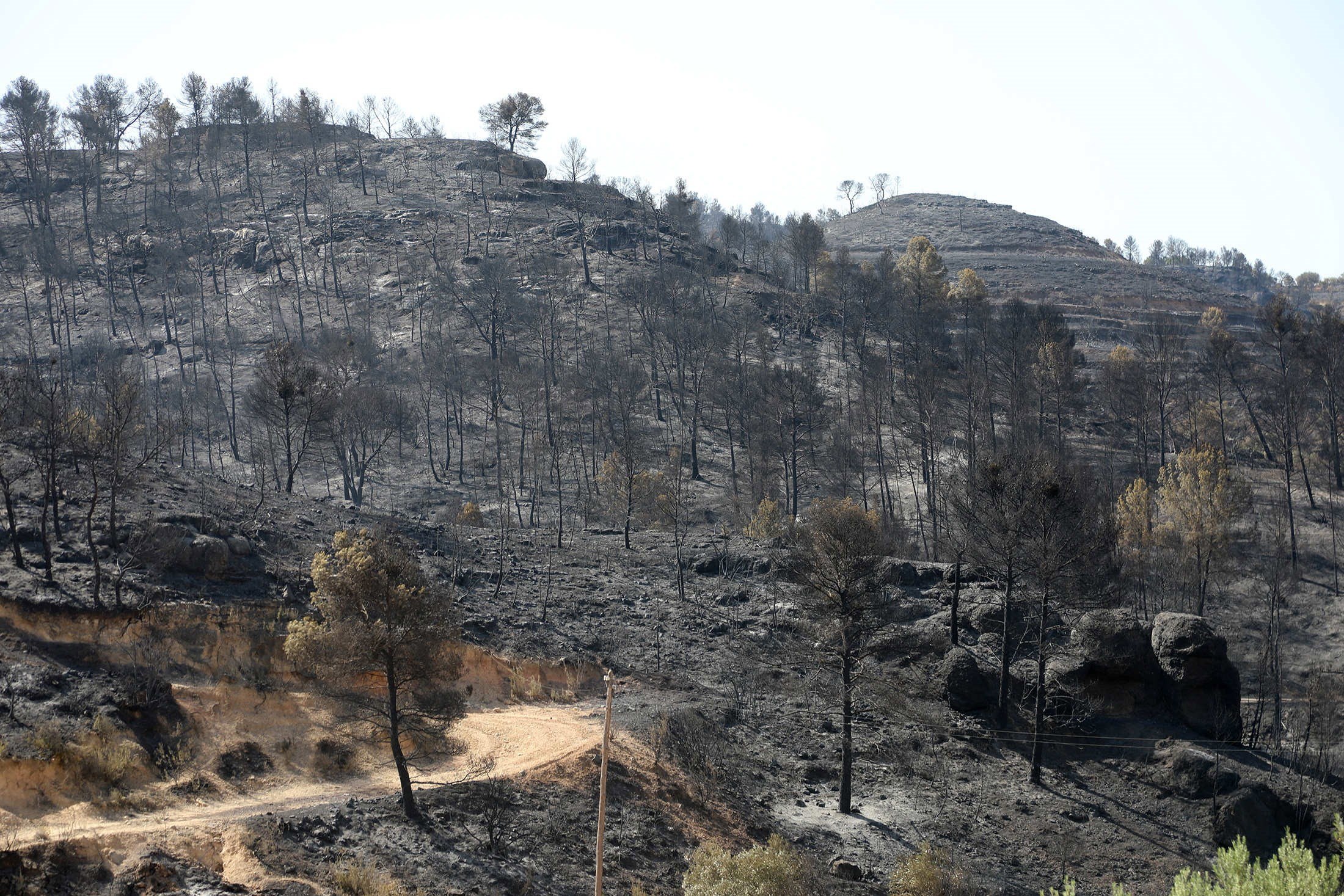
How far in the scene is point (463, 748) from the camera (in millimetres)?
29031

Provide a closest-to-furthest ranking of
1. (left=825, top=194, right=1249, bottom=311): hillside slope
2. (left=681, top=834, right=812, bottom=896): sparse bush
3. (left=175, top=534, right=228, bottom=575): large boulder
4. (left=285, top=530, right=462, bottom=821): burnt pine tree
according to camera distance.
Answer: (left=681, top=834, right=812, bottom=896): sparse bush
(left=285, top=530, right=462, bottom=821): burnt pine tree
(left=175, top=534, right=228, bottom=575): large boulder
(left=825, top=194, right=1249, bottom=311): hillside slope

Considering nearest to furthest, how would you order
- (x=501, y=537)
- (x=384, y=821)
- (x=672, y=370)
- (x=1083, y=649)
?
(x=384, y=821), (x=1083, y=649), (x=501, y=537), (x=672, y=370)

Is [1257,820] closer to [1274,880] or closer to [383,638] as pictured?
[1274,880]

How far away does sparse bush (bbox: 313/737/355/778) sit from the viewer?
2672 centimetres

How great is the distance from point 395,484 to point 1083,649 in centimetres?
4963

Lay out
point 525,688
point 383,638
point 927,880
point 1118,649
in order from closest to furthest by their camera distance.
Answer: point 383,638 → point 927,880 → point 525,688 → point 1118,649

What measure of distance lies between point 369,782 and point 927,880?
1431 centimetres

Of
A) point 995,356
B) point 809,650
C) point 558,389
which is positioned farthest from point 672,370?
point 809,650

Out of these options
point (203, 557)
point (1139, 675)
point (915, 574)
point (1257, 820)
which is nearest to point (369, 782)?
point (203, 557)

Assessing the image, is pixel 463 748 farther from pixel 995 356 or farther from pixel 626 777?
pixel 995 356

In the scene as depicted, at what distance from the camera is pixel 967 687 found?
36.8m

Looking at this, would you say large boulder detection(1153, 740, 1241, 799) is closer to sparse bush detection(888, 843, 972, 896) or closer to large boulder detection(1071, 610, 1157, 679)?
large boulder detection(1071, 610, 1157, 679)

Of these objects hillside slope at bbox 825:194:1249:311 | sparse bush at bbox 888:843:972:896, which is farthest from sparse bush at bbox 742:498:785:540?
hillside slope at bbox 825:194:1249:311

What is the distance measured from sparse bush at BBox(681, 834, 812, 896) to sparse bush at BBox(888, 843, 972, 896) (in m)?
3.24
